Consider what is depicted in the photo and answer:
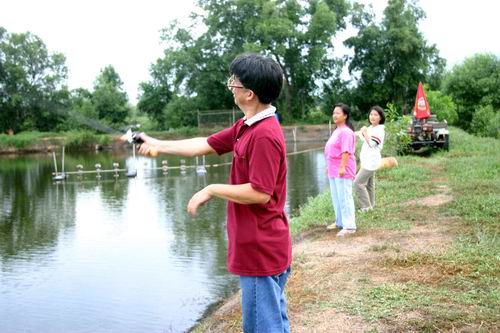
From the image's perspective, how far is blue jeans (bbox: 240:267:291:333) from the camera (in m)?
2.61

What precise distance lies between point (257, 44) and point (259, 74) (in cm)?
3966

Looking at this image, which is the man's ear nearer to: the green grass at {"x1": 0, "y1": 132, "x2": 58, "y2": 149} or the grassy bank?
the grassy bank

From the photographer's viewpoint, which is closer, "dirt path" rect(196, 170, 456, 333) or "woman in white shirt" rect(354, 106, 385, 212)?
"dirt path" rect(196, 170, 456, 333)

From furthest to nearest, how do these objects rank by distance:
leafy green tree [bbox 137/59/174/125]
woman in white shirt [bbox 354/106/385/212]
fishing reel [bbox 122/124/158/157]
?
1. leafy green tree [bbox 137/59/174/125]
2. woman in white shirt [bbox 354/106/385/212]
3. fishing reel [bbox 122/124/158/157]

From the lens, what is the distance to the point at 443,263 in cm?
489

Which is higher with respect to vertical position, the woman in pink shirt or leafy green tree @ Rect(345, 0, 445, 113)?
leafy green tree @ Rect(345, 0, 445, 113)

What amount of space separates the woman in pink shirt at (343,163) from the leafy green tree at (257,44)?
117ft

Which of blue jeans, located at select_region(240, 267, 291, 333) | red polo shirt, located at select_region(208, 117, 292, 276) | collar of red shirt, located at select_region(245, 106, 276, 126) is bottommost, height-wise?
blue jeans, located at select_region(240, 267, 291, 333)

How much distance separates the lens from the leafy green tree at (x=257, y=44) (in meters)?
42.6

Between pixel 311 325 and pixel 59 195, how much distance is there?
43.9 ft

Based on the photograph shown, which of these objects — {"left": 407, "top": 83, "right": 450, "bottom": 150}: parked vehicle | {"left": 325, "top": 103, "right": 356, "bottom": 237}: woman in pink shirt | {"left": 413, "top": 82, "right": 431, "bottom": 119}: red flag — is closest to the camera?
{"left": 325, "top": 103, "right": 356, "bottom": 237}: woman in pink shirt

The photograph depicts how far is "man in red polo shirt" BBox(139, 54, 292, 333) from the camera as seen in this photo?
2.49m

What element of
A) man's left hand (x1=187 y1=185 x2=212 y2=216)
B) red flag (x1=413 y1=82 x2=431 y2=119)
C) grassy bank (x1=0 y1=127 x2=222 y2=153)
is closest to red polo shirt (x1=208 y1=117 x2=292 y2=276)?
man's left hand (x1=187 y1=185 x2=212 y2=216)

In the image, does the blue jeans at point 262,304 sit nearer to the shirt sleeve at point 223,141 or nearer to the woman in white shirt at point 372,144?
the shirt sleeve at point 223,141
